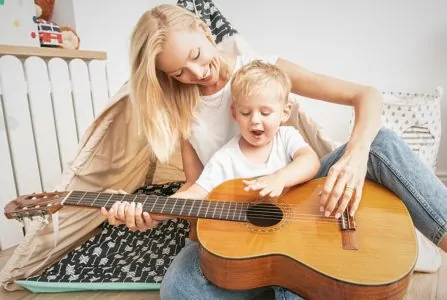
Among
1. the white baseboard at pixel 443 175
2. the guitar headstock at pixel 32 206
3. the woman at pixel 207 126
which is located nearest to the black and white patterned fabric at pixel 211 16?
the woman at pixel 207 126

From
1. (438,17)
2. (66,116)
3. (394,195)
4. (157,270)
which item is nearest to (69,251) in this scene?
(157,270)

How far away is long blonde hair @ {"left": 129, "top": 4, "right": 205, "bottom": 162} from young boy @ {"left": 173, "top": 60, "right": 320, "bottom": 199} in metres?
0.16

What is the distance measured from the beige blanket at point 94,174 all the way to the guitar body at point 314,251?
445 millimetres

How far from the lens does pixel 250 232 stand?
749 mm

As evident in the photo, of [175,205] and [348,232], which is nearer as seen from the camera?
[348,232]

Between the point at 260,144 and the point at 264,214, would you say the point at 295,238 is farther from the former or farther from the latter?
the point at 260,144

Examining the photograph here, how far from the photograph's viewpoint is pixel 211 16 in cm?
142

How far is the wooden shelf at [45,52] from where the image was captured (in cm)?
140

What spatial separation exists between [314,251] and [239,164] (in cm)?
35

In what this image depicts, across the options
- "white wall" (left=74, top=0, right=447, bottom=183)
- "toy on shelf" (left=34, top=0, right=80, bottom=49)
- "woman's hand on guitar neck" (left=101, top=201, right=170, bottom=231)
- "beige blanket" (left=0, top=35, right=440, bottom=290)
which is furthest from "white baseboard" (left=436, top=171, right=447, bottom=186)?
"toy on shelf" (left=34, top=0, right=80, bottom=49)

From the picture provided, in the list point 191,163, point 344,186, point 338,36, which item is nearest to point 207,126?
point 191,163

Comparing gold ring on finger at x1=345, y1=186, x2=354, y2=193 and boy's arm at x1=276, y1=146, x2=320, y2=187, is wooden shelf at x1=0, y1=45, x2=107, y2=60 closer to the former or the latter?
boy's arm at x1=276, y1=146, x2=320, y2=187

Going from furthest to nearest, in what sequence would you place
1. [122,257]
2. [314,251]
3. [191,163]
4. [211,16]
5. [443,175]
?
[443,175] < [211,16] < [122,257] < [191,163] < [314,251]

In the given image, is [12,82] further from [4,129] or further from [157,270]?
[157,270]
